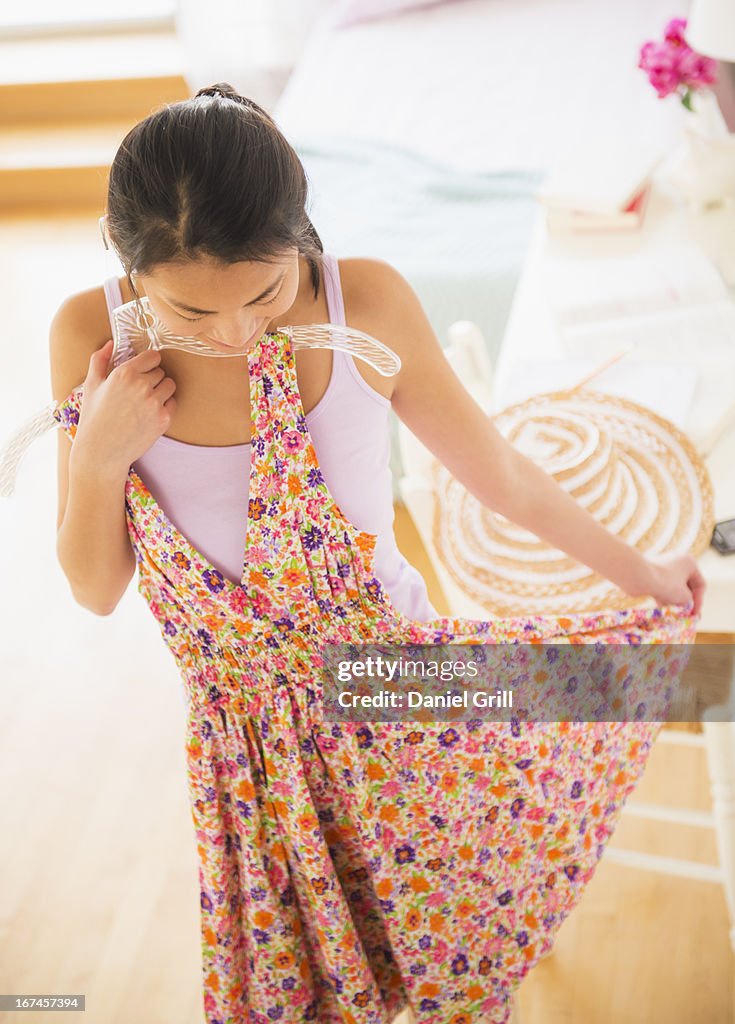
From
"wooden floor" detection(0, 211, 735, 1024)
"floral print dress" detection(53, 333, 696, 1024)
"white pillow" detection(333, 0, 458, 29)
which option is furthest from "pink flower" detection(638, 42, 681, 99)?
"white pillow" detection(333, 0, 458, 29)

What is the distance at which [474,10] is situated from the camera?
3.71 meters

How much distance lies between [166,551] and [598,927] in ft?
4.01

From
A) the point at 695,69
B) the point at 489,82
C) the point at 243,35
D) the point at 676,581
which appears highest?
the point at 243,35

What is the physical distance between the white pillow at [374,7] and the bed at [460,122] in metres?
0.03

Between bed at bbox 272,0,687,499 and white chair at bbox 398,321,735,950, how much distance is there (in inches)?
34.2

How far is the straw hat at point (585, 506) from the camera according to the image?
142 cm

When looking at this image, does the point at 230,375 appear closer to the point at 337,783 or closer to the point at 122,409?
the point at 122,409

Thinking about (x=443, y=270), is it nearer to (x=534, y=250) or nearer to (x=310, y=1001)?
(x=534, y=250)

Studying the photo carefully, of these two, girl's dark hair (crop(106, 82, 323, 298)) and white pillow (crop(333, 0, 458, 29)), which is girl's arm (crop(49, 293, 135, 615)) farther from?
white pillow (crop(333, 0, 458, 29))

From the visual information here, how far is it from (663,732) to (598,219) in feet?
3.42

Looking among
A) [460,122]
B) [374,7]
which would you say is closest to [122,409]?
[460,122]

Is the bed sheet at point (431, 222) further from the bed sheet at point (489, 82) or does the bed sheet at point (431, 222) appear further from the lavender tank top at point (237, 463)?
the lavender tank top at point (237, 463)

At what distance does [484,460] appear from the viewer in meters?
1.17

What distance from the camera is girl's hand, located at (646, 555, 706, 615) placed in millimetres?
1281
